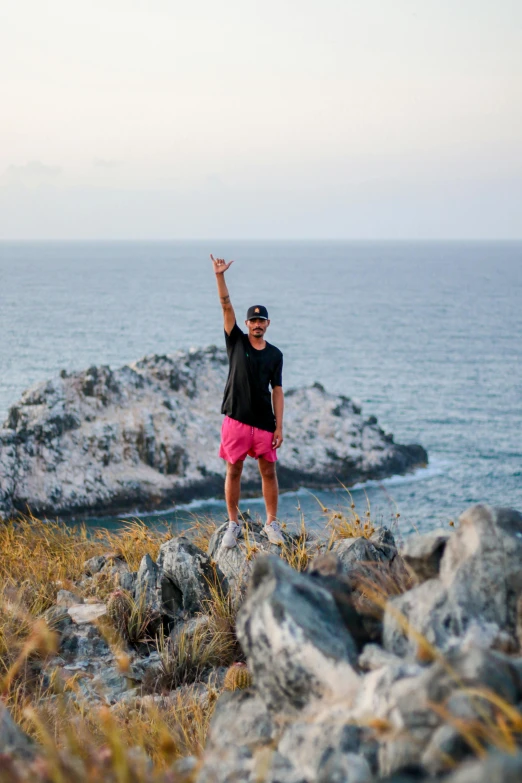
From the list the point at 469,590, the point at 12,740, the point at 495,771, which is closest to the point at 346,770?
the point at 495,771

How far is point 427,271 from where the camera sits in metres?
184

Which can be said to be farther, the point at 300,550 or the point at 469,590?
the point at 300,550

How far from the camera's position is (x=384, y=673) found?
3.39m

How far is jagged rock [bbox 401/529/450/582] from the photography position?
4551 mm

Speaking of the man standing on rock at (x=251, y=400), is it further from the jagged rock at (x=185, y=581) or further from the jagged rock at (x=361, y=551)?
the jagged rock at (x=361, y=551)

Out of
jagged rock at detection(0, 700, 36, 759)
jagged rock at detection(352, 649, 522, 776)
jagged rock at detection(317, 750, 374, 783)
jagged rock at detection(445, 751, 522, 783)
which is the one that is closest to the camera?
jagged rock at detection(445, 751, 522, 783)

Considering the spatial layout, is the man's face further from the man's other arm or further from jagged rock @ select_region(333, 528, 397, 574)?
jagged rock @ select_region(333, 528, 397, 574)

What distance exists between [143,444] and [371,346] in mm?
47862

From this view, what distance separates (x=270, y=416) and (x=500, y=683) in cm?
539

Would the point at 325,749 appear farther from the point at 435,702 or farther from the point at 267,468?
the point at 267,468

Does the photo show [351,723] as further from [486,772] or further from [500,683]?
[486,772]

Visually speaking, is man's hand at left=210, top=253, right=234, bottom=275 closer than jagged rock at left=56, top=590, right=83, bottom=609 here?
Yes

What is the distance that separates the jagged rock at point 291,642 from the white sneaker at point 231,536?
13.5 ft

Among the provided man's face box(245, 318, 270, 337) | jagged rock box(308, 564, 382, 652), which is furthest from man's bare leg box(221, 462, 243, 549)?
jagged rock box(308, 564, 382, 652)
